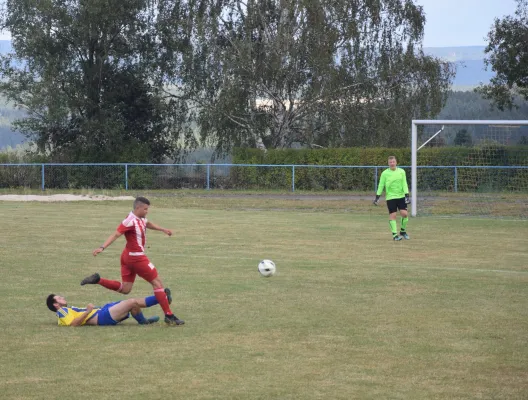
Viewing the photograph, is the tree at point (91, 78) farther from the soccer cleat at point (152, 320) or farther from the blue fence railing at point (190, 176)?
the soccer cleat at point (152, 320)

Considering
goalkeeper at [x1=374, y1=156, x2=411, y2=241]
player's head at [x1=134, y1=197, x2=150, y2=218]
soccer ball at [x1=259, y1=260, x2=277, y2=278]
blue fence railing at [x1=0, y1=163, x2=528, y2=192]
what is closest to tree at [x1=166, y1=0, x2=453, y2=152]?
blue fence railing at [x1=0, y1=163, x2=528, y2=192]

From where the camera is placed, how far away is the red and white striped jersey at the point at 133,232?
36.9ft

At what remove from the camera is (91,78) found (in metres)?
51.3

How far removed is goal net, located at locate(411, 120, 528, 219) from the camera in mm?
33562

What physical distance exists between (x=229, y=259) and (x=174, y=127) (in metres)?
37.1

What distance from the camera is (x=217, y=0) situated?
169ft

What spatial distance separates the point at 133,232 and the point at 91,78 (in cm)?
4145

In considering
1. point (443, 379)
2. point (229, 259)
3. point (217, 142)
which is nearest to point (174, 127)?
point (217, 142)

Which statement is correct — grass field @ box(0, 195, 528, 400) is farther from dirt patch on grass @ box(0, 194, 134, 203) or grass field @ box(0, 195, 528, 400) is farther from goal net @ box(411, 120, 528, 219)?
dirt patch on grass @ box(0, 194, 134, 203)

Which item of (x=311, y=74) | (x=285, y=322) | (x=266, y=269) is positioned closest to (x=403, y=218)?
(x=266, y=269)

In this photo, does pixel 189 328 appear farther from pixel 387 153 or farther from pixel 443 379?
pixel 387 153

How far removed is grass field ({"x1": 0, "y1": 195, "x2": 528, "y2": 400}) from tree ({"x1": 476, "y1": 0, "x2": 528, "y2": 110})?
2631 centimetres

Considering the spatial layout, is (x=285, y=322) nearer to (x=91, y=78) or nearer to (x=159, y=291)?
(x=159, y=291)

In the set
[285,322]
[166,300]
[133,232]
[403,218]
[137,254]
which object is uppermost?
[133,232]
